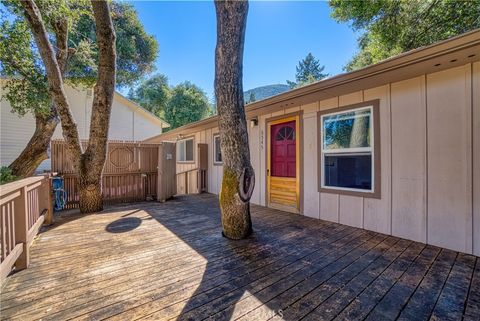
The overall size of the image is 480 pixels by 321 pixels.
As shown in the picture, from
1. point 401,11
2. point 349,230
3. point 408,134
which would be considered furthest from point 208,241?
point 401,11

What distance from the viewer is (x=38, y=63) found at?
676 cm

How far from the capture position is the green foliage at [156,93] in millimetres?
22594

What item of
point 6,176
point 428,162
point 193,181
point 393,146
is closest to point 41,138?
point 6,176

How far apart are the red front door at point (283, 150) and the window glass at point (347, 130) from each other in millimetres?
826

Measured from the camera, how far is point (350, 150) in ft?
13.0

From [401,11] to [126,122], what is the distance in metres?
13.7

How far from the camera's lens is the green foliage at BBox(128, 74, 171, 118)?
22.6 m

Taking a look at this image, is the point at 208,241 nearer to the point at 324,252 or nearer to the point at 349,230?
the point at 324,252

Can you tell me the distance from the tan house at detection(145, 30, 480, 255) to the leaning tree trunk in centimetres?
134

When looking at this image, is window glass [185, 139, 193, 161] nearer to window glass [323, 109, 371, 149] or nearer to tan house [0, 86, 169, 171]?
tan house [0, 86, 169, 171]

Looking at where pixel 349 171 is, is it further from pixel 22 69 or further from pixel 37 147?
pixel 22 69

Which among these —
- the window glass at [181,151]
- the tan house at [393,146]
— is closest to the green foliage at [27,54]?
the window glass at [181,151]

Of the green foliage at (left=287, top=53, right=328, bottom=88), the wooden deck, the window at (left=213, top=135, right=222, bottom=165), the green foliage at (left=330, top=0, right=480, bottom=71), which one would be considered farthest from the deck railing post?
the green foliage at (left=287, top=53, right=328, bottom=88)

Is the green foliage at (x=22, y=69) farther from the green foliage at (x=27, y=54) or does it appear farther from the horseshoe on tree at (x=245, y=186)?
the horseshoe on tree at (x=245, y=186)
